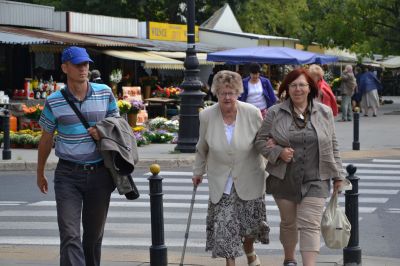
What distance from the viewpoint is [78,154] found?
6855 mm

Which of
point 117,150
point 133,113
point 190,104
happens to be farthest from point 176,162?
point 117,150

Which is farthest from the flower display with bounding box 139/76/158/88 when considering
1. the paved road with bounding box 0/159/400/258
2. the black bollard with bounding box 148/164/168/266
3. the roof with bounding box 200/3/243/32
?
the black bollard with bounding box 148/164/168/266

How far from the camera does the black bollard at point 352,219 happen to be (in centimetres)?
836

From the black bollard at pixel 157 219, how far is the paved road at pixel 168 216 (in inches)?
50.9

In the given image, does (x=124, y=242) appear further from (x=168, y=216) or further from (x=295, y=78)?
(x=295, y=78)

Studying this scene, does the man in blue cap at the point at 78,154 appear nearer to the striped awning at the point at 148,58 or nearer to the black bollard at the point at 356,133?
the black bollard at the point at 356,133

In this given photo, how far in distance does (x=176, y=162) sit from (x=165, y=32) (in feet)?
74.8

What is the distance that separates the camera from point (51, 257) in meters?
9.06

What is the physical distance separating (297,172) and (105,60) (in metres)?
26.0

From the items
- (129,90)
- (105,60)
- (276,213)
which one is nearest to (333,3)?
(105,60)

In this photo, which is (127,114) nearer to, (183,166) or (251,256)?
(183,166)

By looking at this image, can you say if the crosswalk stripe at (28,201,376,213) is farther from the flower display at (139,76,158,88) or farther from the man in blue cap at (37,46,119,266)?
the flower display at (139,76,158,88)

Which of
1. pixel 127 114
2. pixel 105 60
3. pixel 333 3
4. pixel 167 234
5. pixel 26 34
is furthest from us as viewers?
pixel 333 3

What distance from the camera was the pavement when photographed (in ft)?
28.9
